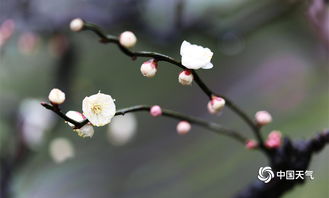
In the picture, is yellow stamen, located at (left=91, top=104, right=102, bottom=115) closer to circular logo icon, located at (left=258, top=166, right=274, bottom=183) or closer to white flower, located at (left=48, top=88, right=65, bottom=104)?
white flower, located at (left=48, top=88, right=65, bottom=104)

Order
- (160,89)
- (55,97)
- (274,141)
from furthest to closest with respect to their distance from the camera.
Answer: (160,89) → (274,141) → (55,97)

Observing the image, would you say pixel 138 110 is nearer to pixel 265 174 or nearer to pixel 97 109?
pixel 97 109

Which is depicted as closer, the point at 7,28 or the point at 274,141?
the point at 274,141

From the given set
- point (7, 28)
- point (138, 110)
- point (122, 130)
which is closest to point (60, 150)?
point (122, 130)

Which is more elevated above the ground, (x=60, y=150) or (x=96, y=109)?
(x=60, y=150)

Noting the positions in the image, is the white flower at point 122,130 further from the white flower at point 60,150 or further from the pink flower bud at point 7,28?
the pink flower bud at point 7,28

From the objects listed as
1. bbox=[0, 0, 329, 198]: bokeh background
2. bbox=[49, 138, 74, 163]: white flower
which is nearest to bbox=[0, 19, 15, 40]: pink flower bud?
bbox=[0, 0, 329, 198]: bokeh background

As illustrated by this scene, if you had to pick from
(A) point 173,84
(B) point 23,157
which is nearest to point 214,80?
(A) point 173,84

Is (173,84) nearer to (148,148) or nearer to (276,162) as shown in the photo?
(148,148)
